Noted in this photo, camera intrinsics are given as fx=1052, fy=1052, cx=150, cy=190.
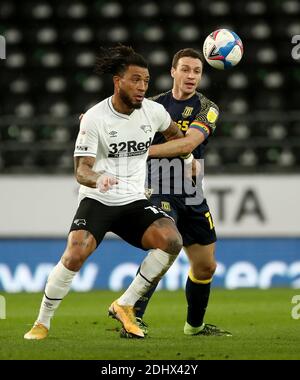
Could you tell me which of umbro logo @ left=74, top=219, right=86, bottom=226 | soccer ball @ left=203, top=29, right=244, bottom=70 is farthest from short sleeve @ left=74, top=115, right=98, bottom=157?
soccer ball @ left=203, top=29, right=244, bottom=70

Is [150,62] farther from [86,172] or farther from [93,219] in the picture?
[86,172]

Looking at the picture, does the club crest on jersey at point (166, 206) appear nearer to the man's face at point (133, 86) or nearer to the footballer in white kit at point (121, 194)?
the footballer in white kit at point (121, 194)

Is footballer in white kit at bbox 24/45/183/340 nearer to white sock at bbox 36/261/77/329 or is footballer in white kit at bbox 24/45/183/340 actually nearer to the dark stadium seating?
white sock at bbox 36/261/77/329

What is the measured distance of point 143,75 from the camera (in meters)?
7.76

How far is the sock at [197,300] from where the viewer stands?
838 centimetres

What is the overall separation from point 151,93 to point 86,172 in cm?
992

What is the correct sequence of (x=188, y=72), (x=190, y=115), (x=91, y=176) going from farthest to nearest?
(x=190, y=115)
(x=188, y=72)
(x=91, y=176)

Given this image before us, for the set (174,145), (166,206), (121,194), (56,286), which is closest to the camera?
(56,286)

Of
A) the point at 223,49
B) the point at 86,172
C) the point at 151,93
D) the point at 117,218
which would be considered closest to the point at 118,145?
the point at 86,172

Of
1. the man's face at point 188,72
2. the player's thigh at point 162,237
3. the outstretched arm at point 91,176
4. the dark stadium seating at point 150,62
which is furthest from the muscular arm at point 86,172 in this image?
the dark stadium seating at point 150,62

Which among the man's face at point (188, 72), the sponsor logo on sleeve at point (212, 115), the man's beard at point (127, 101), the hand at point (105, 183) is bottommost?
the hand at point (105, 183)

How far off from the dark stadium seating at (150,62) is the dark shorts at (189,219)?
7.52 m

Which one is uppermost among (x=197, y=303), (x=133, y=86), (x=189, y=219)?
(x=133, y=86)

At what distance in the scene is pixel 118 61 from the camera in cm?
784
